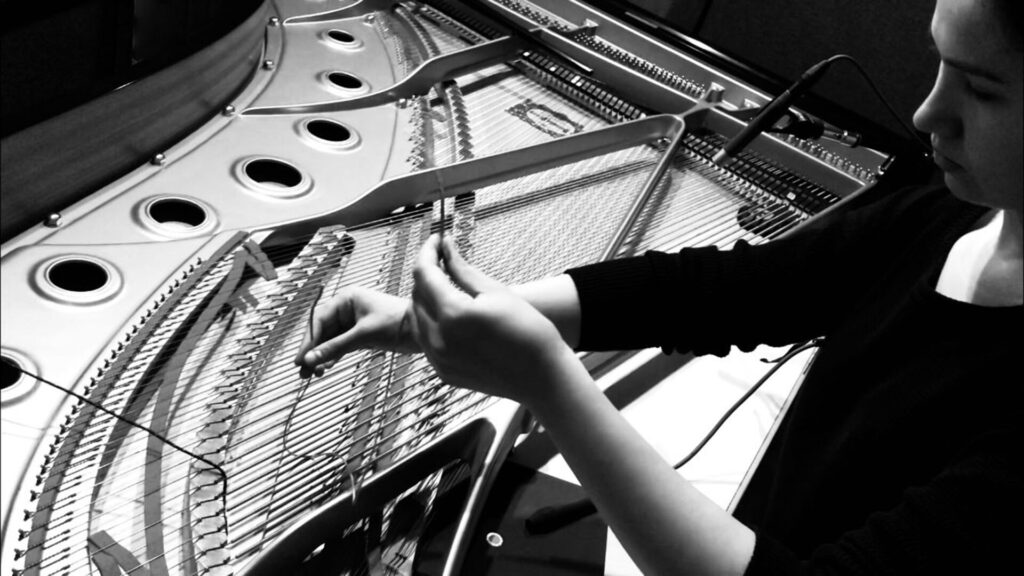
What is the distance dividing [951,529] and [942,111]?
0.42 metres

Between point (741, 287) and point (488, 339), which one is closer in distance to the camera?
point (488, 339)

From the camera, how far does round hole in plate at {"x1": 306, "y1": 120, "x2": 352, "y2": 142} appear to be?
1.78 m

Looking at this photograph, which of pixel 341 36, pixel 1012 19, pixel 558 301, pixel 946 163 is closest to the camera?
pixel 1012 19

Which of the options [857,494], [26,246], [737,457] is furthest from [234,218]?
[857,494]

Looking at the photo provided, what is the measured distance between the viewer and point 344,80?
79.1 inches

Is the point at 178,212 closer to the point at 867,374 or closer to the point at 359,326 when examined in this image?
the point at 359,326

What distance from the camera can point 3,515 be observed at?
873 millimetres

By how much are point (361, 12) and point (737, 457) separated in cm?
166

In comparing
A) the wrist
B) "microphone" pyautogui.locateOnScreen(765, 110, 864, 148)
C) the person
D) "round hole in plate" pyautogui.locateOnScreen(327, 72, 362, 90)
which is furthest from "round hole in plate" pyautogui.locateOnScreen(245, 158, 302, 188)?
"microphone" pyautogui.locateOnScreen(765, 110, 864, 148)

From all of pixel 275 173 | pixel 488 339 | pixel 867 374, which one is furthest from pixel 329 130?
pixel 867 374

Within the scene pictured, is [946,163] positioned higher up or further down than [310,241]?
further down

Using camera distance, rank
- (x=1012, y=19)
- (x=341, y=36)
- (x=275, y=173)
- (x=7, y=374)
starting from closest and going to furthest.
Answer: (x=1012, y=19) < (x=7, y=374) < (x=275, y=173) < (x=341, y=36)

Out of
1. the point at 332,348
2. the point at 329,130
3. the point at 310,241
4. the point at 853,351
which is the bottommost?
the point at 853,351

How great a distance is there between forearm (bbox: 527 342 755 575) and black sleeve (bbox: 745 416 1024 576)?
42mm
